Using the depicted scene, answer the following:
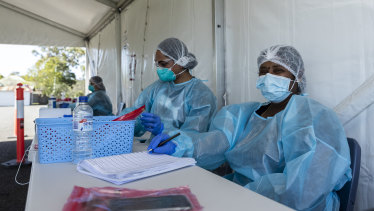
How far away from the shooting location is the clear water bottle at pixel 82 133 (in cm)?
105

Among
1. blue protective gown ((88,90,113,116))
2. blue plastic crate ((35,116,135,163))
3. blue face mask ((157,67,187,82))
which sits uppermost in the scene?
blue face mask ((157,67,187,82))

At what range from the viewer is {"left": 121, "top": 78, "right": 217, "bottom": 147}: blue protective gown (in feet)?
5.80

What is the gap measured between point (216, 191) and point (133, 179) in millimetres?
277

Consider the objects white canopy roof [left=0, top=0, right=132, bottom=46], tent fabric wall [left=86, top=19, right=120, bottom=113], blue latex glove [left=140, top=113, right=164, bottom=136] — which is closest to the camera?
blue latex glove [left=140, top=113, right=164, bottom=136]

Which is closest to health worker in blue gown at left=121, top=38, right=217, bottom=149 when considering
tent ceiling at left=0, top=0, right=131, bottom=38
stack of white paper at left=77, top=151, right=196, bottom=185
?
stack of white paper at left=77, top=151, right=196, bottom=185

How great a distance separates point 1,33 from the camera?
5520 mm

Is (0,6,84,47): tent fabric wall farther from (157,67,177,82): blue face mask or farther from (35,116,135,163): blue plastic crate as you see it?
(35,116,135,163): blue plastic crate

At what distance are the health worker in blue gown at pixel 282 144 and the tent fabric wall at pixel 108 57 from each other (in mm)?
4016

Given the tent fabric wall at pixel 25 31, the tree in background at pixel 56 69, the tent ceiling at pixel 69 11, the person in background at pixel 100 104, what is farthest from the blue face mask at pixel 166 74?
the tree in background at pixel 56 69

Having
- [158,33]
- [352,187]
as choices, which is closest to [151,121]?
[352,187]

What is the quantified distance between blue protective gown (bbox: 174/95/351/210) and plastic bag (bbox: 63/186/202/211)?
432 mm

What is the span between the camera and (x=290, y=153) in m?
1.10

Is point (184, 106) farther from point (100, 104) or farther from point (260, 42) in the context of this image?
point (100, 104)

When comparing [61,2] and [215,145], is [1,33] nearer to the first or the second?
[61,2]
